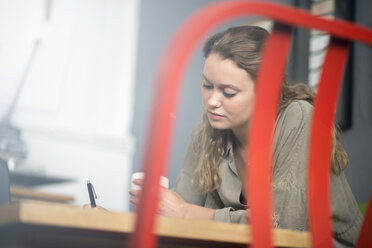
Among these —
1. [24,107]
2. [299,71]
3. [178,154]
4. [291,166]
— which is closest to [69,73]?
[24,107]

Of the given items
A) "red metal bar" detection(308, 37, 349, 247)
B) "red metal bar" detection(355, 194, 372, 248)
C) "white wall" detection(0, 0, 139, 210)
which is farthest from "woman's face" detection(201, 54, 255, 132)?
"white wall" detection(0, 0, 139, 210)

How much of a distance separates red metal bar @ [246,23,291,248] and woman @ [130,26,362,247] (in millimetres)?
603

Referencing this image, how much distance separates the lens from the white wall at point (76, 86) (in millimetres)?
3662

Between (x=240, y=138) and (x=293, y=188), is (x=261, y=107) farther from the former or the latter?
(x=240, y=138)

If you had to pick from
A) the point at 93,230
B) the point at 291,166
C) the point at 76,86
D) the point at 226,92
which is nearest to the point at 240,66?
the point at 226,92

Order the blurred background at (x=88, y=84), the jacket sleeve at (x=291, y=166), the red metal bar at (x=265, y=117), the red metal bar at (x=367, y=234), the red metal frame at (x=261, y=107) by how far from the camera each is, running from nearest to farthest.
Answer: the red metal frame at (x=261, y=107), the red metal bar at (x=265, y=117), the red metal bar at (x=367, y=234), the jacket sleeve at (x=291, y=166), the blurred background at (x=88, y=84)

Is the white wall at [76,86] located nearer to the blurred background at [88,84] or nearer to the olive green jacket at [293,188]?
the blurred background at [88,84]

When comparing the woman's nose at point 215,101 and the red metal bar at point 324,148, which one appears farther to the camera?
the woman's nose at point 215,101

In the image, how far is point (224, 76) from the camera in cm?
152

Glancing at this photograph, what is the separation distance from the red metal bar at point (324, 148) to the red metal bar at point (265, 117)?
76 mm

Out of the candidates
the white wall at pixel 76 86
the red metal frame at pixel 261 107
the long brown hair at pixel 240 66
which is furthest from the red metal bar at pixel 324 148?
the white wall at pixel 76 86

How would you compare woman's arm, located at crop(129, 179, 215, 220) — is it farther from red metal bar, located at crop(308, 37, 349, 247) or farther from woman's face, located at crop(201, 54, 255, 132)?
red metal bar, located at crop(308, 37, 349, 247)

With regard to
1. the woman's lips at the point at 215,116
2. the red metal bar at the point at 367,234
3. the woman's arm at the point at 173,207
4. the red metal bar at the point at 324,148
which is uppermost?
the woman's lips at the point at 215,116

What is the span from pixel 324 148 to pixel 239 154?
3.30 feet
